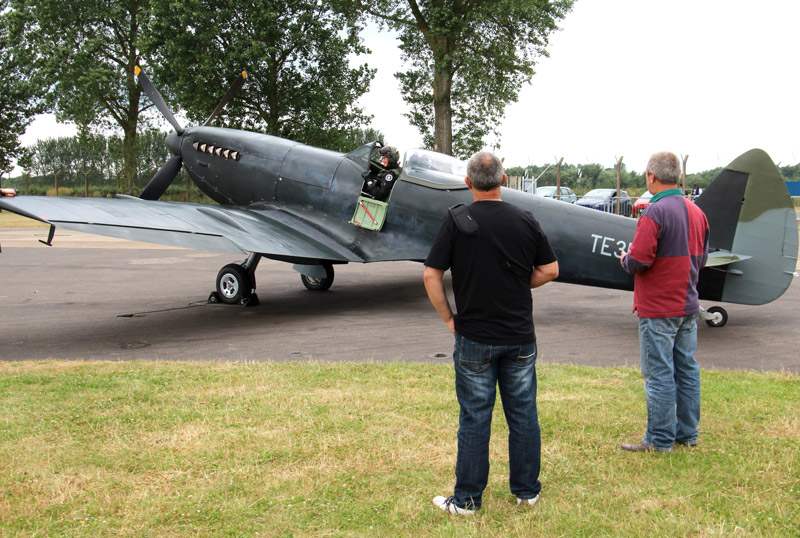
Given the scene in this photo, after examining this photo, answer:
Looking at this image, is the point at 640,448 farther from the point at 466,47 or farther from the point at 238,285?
the point at 466,47

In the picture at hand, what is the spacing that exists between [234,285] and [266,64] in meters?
23.1

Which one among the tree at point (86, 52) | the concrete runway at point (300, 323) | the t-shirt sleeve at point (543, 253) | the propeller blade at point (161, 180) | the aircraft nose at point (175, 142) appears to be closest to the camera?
the t-shirt sleeve at point (543, 253)

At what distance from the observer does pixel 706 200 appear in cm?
803

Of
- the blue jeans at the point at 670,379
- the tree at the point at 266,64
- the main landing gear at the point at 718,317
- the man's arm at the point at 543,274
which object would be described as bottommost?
the main landing gear at the point at 718,317

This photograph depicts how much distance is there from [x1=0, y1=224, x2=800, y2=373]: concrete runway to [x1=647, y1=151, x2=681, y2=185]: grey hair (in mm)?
3092

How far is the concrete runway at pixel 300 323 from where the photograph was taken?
7.30m

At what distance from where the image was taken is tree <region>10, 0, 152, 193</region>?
36.7 metres

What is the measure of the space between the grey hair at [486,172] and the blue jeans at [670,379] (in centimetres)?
156

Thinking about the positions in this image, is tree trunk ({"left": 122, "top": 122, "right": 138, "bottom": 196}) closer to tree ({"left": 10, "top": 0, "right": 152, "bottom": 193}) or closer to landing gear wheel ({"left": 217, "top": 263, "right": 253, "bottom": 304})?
tree ({"left": 10, "top": 0, "right": 152, "bottom": 193})

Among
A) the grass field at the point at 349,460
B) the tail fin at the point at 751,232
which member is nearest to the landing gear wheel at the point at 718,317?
the tail fin at the point at 751,232

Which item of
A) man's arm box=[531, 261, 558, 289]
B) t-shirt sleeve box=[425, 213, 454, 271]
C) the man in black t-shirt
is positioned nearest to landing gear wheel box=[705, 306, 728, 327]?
man's arm box=[531, 261, 558, 289]

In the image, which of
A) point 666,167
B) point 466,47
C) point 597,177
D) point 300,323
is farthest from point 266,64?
point 597,177

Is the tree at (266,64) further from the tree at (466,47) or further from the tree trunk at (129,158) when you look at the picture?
the tree trunk at (129,158)

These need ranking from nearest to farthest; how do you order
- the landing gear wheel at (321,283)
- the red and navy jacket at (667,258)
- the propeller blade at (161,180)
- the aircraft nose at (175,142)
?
the red and navy jacket at (667,258) < the landing gear wheel at (321,283) < the propeller blade at (161,180) < the aircraft nose at (175,142)
